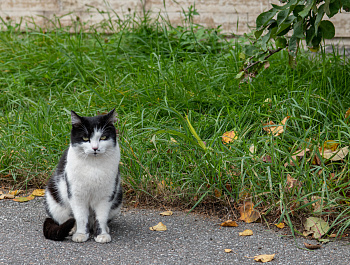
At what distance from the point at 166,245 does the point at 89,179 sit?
0.63 m

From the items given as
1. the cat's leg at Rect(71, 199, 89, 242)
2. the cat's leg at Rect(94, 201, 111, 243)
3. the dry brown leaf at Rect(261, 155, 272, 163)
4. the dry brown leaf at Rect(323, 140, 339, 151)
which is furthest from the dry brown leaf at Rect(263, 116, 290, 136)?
the cat's leg at Rect(71, 199, 89, 242)

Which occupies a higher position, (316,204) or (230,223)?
(316,204)

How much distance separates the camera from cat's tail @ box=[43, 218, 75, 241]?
104 inches

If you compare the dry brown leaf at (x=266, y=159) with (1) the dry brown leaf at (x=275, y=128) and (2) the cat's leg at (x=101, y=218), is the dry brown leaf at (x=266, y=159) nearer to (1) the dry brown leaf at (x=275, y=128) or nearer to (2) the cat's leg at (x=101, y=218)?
(1) the dry brown leaf at (x=275, y=128)

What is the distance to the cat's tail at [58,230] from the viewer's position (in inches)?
104

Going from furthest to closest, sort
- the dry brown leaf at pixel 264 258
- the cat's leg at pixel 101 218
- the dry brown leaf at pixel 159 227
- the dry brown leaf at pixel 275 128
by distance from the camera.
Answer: the dry brown leaf at pixel 275 128, the dry brown leaf at pixel 159 227, the cat's leg at pixel 101 218, the dry brown leaf at pixel 264 258

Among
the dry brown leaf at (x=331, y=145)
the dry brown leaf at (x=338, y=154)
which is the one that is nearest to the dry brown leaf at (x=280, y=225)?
the dry brown leaf at (x=338, y=154)

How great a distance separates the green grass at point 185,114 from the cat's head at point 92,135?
25.7 inches

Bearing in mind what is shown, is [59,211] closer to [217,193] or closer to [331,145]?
[217,193]

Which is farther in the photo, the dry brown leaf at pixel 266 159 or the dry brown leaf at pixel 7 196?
the dry brown leaf at pixel 7 196

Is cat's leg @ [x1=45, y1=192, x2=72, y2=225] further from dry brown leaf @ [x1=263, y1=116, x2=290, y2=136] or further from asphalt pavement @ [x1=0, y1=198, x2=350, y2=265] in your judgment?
dry brown leaf @ [x1=263, y1=116, x2=290, y2=136]

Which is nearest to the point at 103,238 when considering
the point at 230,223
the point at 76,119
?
the point at 76,119

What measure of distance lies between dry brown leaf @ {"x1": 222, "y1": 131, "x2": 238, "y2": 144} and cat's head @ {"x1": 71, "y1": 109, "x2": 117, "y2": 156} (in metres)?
1.06

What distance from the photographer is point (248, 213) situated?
3010 mm
